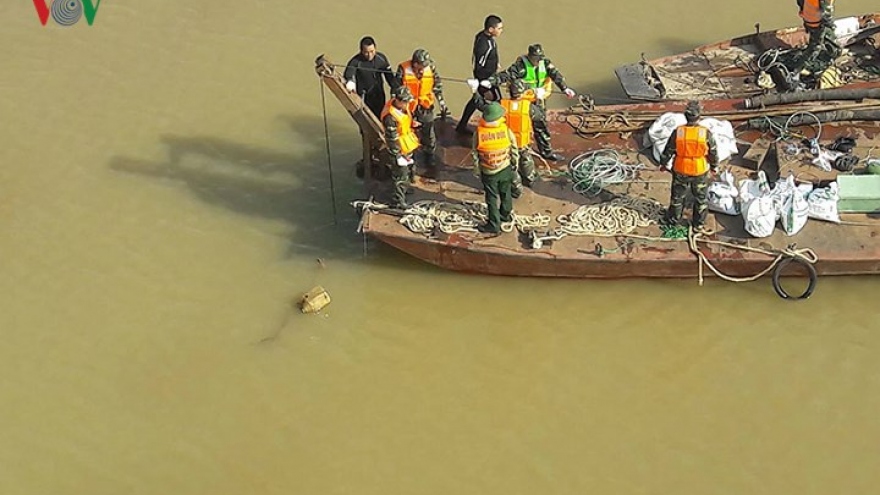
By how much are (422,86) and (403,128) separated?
25.8 inches

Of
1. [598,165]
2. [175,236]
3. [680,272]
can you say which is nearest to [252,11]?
[175,236]

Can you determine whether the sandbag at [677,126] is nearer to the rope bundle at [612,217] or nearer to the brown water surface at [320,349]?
the rope bundle at [612,217]

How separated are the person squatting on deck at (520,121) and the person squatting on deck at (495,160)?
0.20 metres

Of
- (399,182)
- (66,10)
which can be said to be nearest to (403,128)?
(399,182)

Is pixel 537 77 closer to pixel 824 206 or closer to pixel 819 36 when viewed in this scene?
pixel 824 206

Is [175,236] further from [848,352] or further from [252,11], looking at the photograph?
[848,352]

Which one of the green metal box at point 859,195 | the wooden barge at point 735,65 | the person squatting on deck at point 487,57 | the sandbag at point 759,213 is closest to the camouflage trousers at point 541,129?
the person squatting on deck at point 487,57

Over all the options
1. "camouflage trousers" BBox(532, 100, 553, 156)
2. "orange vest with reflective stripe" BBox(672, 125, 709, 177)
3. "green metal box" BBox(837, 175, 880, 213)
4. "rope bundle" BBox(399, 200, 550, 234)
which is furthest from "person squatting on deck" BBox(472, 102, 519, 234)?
"green metal box" BBox(837, 175, 880, 213)

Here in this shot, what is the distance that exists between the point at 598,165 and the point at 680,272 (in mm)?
1689

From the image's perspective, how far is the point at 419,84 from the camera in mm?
11992

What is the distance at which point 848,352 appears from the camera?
443 inches

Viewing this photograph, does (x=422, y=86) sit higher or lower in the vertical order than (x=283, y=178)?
higher

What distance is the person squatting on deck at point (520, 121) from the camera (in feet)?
37.6

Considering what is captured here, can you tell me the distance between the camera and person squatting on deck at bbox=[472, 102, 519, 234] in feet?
35.9
